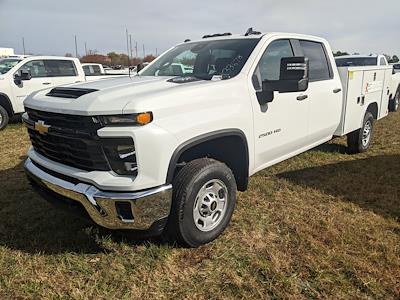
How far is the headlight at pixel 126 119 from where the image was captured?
2430 millimetres

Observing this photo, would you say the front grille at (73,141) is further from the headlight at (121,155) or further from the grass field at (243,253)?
the grass field at (243,253)

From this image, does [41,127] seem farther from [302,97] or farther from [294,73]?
[302,97]

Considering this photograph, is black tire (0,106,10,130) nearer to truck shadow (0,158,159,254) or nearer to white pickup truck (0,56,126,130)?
white pickup truck (0,56,126,130)

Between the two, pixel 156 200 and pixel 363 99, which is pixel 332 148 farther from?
pixel 156 200

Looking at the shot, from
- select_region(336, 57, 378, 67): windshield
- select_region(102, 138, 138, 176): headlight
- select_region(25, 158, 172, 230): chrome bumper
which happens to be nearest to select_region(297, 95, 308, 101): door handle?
select_region(25, 158, 172, 230): chrome bumper

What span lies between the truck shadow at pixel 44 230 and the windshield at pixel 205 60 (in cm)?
179

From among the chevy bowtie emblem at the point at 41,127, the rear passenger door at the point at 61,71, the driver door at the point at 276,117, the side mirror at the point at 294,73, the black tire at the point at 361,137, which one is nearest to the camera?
the chevy bowtie emblem at the point at 41,127

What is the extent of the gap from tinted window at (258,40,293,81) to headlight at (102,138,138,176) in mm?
1663

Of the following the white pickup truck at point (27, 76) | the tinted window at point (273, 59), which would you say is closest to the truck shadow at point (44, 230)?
the tinted window at point (273, 59)

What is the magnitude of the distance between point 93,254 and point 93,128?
1.21 metres

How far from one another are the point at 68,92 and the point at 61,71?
8.09 metres

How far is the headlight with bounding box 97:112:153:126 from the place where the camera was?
243 cm

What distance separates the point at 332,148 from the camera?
6.36 m

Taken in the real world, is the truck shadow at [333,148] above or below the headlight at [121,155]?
below
